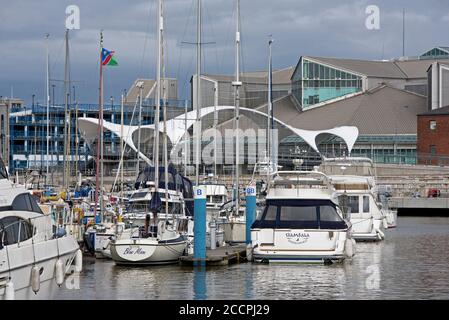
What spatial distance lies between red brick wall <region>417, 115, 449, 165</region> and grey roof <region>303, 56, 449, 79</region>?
94.7 feet

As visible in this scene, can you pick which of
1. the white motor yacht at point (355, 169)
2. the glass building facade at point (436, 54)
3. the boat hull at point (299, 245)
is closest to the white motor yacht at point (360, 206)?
the white motor yacht at point (355, 169)

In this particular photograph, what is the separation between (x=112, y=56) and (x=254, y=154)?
217 ft

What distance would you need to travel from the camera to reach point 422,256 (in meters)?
44.4

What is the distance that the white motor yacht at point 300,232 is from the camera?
3788 cm

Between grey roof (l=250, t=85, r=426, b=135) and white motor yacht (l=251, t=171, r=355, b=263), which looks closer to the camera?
white motor yacht (l=251, t=171, r=355, b=263)

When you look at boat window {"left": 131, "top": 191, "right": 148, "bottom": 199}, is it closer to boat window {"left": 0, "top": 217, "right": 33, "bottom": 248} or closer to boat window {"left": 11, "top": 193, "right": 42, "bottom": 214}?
boat window {"left": 11, "top": 193, "right": 42, "bottom": 214}

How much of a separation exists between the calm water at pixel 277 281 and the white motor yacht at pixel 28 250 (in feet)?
8.18

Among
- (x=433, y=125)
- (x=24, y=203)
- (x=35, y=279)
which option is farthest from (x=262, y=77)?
(x=35, y=279)

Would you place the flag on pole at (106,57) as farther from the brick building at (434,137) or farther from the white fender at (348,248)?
the brick building at (434,137)

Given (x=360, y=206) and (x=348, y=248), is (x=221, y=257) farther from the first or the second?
(x=360, y=206)

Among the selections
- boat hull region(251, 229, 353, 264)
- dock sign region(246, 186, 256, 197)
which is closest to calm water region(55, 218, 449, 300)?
boat hull region(251, 229, 353, 264)

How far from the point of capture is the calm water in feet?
104

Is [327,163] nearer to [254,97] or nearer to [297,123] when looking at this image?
[297,123]

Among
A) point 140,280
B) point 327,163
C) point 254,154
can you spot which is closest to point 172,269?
point 140,280
